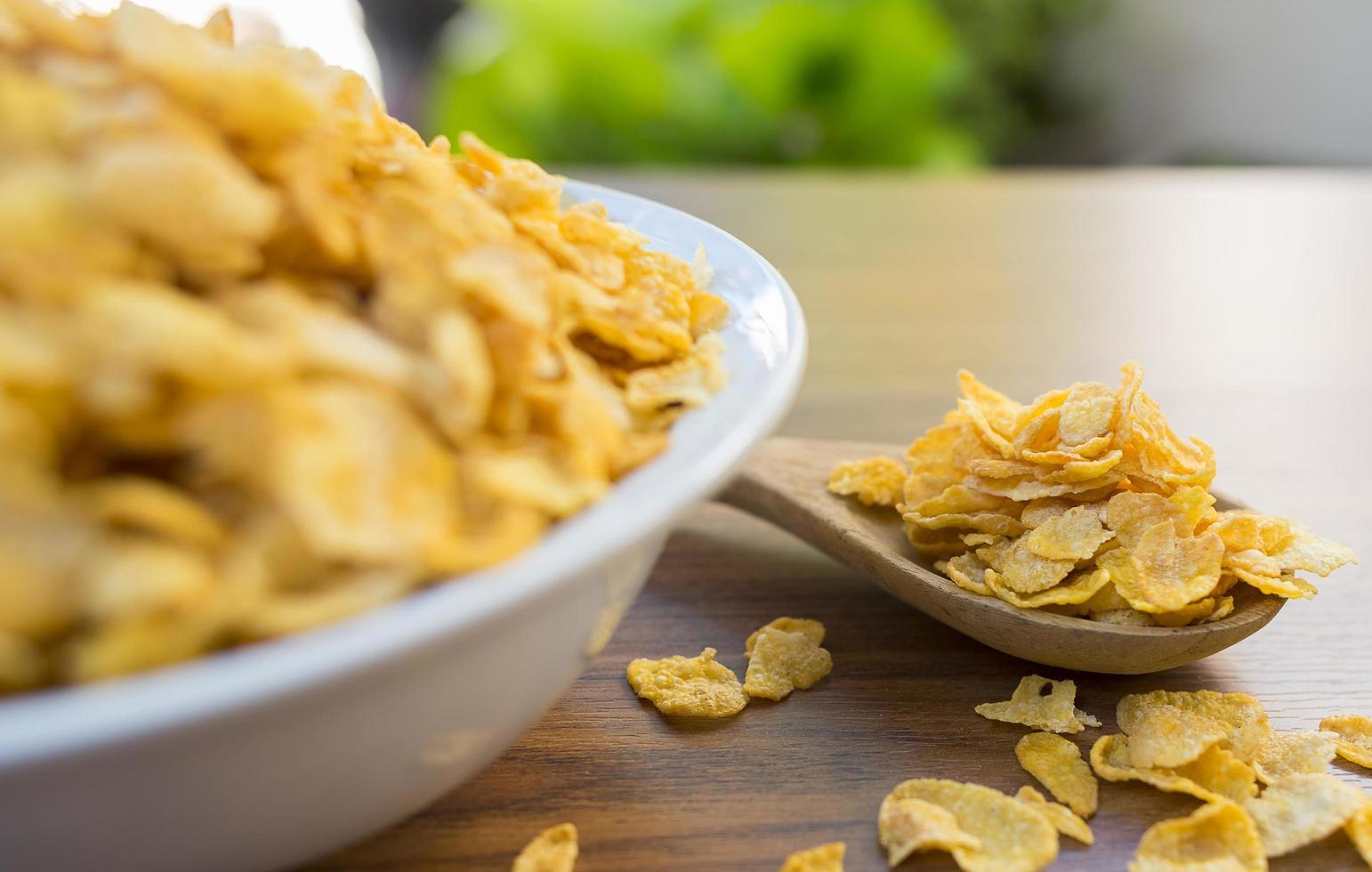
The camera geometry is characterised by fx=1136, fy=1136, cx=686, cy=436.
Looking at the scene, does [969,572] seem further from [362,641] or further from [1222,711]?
[362,641]

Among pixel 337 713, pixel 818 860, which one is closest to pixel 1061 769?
pixel 818 860

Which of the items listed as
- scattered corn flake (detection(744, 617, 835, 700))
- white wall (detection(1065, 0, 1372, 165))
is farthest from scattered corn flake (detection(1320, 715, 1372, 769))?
white wall (detection(1065, 0, 1372, 165))

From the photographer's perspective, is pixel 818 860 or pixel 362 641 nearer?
pixel 362 641

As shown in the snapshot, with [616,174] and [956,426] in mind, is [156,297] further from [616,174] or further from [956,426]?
[616,174]

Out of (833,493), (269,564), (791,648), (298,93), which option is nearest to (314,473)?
(269,564)

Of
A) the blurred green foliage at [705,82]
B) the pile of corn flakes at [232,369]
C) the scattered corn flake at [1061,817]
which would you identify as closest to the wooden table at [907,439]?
the scattered corn flake at [1061,817]

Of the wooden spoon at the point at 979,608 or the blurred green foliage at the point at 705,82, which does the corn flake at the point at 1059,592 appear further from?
the blurred green foliage at the point at 705,82
